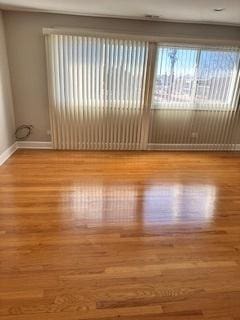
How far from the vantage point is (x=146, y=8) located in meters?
3.29

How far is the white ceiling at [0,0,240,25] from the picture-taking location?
9.90 ft

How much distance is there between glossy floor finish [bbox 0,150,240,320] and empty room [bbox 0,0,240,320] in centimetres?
1

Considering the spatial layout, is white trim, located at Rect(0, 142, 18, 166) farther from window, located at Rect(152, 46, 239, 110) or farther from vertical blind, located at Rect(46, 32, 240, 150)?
window, located at Rect(152, 46, 239, 110)

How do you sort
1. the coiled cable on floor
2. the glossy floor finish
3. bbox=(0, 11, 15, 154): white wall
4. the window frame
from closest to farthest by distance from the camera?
the glossy floor finish
bbox=(0, 11, 15, 154): white wall
the window frame
the coiled cable on floor

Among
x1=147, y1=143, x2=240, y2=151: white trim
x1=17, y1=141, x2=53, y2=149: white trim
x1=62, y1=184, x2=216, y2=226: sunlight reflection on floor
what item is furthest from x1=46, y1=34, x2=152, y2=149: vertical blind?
x1=62, y1=184, x2=216, y2=226: sunlight reflection on floor

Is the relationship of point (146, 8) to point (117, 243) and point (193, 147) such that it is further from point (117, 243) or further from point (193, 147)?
point (117, 243)

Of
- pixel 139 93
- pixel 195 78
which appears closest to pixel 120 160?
pixel 139 93

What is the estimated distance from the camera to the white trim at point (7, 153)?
380 centimetres

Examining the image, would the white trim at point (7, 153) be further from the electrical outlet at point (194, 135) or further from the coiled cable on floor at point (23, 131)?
the electrical outlet at point (194, 135)

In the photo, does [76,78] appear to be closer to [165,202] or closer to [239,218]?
[165,202]

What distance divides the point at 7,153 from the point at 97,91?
1761mm

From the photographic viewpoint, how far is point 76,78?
411cm

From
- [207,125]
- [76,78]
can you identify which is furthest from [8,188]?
[207,125]

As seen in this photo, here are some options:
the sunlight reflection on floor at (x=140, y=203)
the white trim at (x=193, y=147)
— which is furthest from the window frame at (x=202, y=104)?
the sunlight reflection on floor at (x=140, y=203)
